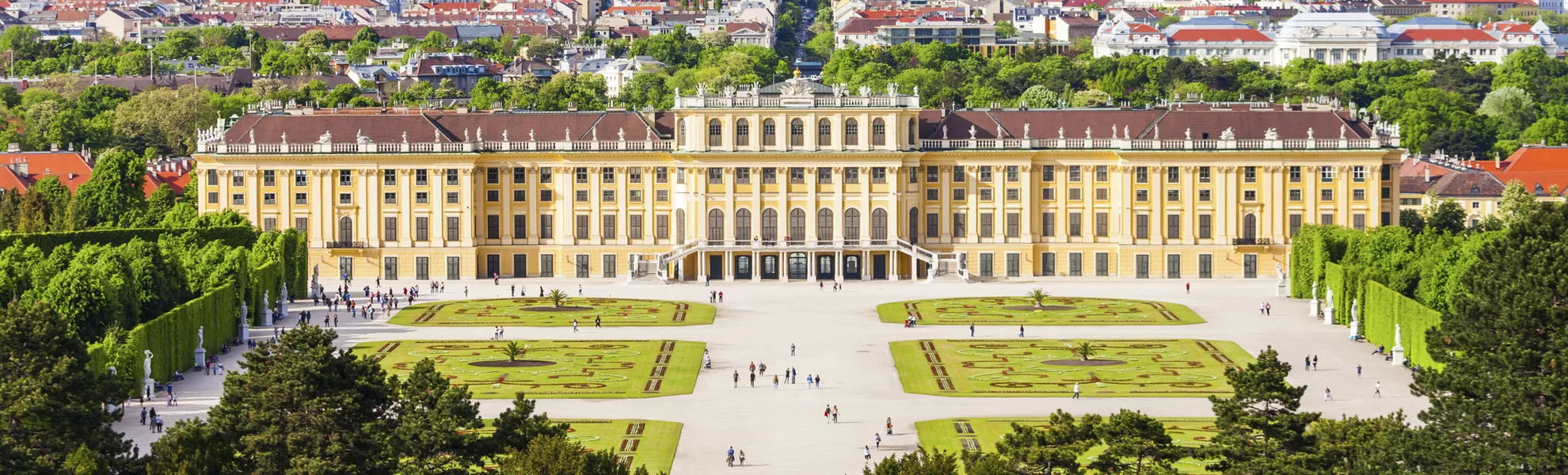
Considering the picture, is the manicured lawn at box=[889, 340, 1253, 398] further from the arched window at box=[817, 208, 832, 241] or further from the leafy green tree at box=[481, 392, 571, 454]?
the arched window at box=[817, 208, 832, 241]

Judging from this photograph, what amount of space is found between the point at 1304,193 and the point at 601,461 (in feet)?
276

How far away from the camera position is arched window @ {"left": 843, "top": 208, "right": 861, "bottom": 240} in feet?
474

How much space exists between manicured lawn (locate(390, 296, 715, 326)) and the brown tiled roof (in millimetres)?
15772

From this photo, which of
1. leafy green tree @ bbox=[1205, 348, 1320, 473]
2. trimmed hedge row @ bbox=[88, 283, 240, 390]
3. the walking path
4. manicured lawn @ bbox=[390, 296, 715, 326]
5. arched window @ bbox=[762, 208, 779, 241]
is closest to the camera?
leafy green tree @ bbox=[1205, 348, 1320, 473]

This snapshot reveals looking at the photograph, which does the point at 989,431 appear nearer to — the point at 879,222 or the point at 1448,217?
the point at 879,222

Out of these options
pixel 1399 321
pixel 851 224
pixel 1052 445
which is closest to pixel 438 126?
pixel 851 224

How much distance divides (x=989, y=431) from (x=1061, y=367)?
16777 mm

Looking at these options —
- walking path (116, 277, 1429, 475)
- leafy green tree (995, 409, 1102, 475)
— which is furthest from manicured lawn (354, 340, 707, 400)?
leafy green tree (995, 409, 1102, 475)

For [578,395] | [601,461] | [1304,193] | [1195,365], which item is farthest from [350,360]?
[1304,193]

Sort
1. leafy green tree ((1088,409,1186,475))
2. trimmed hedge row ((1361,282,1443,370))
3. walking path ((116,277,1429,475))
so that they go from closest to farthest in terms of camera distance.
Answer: leafy green tree ((1088,409,1186,475)) → walking path ((116,277,1429,475)) → trimmed hedge row ((1361,282,1443,370))

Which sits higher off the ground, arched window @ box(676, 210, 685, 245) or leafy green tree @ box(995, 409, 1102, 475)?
arched window @ box(676, 210, 685, 245)

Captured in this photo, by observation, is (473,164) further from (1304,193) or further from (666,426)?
(666,426)

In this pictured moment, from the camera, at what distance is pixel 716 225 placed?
474ft

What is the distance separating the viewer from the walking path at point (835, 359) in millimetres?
87188
